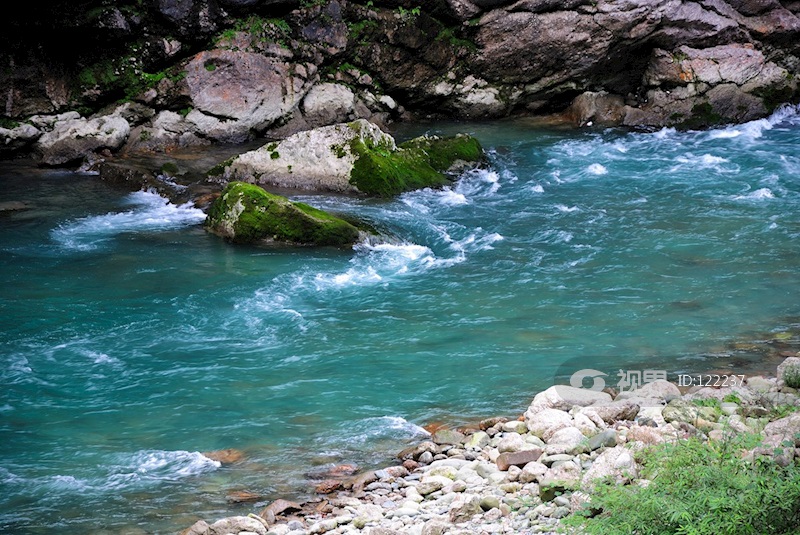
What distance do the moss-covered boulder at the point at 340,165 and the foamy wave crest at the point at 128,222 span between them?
1.86m

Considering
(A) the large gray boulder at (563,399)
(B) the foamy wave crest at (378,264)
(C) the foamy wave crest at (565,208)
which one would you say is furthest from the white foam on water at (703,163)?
(A) the large gray boulder at (563,399)

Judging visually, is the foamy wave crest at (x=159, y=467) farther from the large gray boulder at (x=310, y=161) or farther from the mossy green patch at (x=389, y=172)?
the large gray boulder at (x=310, y=161)

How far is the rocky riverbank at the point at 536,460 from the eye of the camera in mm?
6258

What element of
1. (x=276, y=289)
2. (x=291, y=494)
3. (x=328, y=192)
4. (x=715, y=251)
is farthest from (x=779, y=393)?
(x=328, y=192)

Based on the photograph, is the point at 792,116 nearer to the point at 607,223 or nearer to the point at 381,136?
the point at 607,223

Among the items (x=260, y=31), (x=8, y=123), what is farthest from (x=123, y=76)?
(x=260, y=31)

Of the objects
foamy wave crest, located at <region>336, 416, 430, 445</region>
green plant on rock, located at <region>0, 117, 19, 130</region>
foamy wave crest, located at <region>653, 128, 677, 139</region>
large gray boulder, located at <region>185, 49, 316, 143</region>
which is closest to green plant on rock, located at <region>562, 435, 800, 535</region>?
foamy wave crest, located at <region>336, 416, 430, 445</region>

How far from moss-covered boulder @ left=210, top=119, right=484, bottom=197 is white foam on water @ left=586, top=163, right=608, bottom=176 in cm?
337

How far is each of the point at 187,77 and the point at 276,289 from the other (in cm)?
1094

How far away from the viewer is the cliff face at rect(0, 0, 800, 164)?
21.1 metres

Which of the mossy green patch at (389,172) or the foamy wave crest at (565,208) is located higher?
the mossy green patch at (389,172)

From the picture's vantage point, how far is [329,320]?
461 inches

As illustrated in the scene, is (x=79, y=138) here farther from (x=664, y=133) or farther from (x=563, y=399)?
(x=563, y=399)

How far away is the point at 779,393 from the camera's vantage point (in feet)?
26.9
